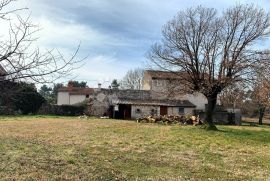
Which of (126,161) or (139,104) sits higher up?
(139,104)

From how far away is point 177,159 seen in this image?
18672 millimetres

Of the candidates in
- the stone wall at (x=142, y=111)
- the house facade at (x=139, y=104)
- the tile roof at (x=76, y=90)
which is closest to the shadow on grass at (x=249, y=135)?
the house facade at (x=139, y=104)

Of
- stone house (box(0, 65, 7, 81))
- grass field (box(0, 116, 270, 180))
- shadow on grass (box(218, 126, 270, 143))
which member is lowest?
grass field (box(0, 116, 270, 180))

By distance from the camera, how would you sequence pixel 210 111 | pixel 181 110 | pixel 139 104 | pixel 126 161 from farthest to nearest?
pixel 181 110
pixel 139 104
pixel 210 111
pixel 126 161

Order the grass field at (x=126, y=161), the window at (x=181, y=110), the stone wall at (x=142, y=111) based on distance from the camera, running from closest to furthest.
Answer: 1. the grass field at (x=126, y=161)
2. the stone wall at (x=142, y=111)
3. the window at (x=181, y=110)

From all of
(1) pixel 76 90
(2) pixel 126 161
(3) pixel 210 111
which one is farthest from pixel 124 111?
(2) pixel 126 161

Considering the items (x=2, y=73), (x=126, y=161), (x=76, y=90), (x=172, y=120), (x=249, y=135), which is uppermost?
(x=76, y=90)

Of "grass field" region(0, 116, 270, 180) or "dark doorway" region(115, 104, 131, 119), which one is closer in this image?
"grass field" region(0, 116, 270, 180)

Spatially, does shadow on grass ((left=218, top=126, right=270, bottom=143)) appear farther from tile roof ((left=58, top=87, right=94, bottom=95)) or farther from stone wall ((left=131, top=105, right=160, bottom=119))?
tile roof ((left=58, top=87, right=94, bottom=95))

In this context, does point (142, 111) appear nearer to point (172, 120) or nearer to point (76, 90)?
point (172, 120)

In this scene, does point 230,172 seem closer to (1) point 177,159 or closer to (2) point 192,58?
(1) point 177,159

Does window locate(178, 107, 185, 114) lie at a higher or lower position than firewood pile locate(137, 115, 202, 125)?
higher

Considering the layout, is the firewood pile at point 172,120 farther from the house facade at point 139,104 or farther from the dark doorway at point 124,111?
the dark doorway at point 124,111

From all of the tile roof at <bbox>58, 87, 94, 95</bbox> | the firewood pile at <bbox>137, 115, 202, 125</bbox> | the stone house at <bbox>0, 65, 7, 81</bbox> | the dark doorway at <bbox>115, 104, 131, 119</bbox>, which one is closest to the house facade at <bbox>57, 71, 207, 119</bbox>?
the dark doorway at <bbox>115, 104, 131, 119</bbox>
